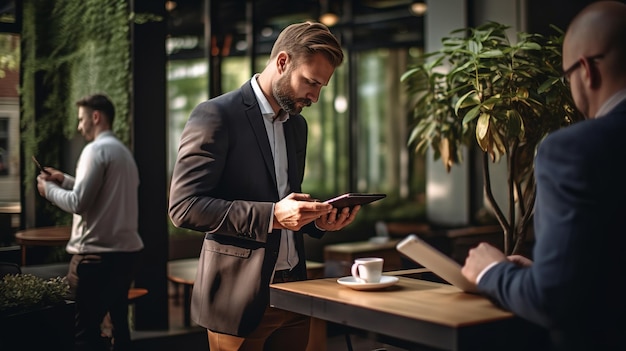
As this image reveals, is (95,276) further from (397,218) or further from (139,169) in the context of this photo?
(397,218)

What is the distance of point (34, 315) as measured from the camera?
304 centimetres

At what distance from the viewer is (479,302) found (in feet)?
6.64

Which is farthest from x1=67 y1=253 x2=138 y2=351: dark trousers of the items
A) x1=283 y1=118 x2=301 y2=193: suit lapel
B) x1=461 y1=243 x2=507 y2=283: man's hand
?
x1=461 y1=243 x2=507 y2=283: man's hand

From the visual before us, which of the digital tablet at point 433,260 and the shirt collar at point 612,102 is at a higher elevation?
the shirt collar at point 612,102

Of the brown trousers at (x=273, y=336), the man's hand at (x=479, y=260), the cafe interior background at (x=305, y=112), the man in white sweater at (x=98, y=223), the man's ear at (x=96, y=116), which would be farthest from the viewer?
the cafe interior background at (x=305, y=112)

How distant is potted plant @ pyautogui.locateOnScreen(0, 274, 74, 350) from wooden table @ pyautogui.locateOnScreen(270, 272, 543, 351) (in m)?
1.24

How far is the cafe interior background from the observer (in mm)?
4988

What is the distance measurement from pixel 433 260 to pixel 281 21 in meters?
10.8

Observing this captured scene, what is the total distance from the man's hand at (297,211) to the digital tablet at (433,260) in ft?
1.30

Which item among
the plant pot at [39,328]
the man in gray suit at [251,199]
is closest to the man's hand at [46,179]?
the plant pot at [39,328]

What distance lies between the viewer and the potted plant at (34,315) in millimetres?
2973

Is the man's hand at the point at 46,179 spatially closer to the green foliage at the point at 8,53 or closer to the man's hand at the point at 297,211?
the green foliage at the point at 8,53

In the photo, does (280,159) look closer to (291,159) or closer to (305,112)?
(291,159)

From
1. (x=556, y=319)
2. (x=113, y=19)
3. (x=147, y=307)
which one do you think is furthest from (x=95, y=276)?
(x=556, y=319)
